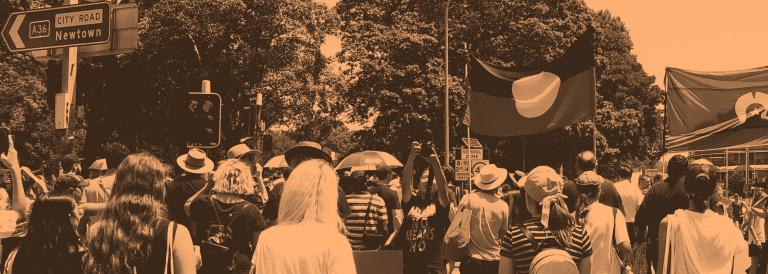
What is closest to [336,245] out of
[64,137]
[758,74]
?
[758,74]

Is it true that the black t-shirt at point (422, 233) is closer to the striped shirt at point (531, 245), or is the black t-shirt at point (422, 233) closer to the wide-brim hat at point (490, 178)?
the wide-brim hat at point (490, 178)

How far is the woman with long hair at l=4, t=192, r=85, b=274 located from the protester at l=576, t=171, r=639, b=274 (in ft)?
11.2

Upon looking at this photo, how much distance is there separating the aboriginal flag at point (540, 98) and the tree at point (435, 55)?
23521mm

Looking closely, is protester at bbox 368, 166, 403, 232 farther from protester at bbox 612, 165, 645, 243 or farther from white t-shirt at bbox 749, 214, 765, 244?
white t-shirt at bbox 749, 214, 765, 244

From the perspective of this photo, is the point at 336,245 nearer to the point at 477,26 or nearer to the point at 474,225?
the point at 474,225

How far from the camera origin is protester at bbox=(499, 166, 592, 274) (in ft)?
17.7

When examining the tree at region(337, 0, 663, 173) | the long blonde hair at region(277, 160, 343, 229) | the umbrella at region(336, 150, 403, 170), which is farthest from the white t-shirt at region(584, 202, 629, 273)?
the tree at region(337, 0, 663, 173)

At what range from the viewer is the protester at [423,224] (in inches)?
366

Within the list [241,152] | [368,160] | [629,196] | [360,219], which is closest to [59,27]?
[241,152]

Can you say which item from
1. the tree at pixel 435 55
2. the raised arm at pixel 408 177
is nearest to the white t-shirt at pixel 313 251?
the raised arm at pixel 408 177

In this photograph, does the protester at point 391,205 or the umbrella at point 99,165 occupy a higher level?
the umbrella at point 99,165

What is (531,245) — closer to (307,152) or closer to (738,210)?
(307,152)

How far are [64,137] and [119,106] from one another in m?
26.2

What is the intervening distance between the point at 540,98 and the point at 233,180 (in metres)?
5.30
